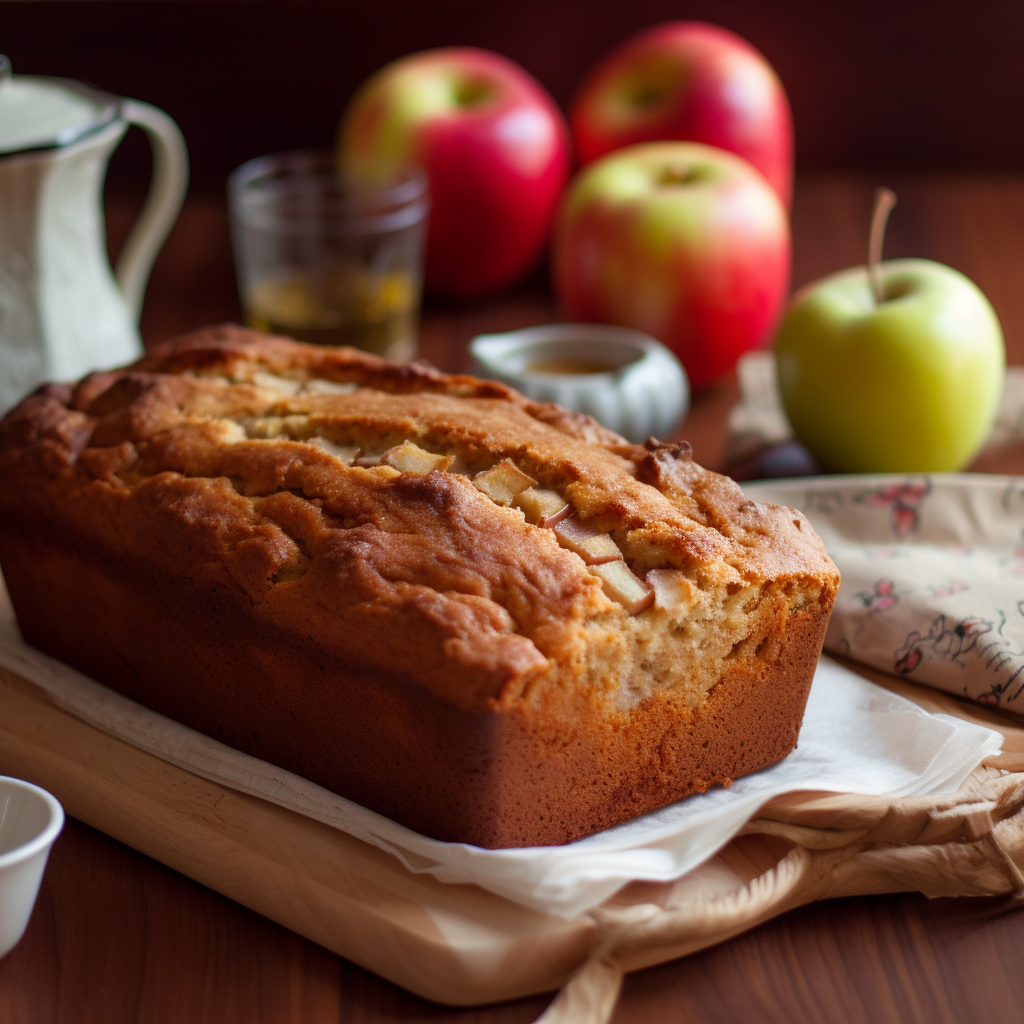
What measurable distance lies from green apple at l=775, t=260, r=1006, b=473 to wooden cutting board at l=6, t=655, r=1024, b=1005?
1.86ft

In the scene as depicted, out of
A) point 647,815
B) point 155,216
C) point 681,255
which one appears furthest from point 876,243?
point 155,216

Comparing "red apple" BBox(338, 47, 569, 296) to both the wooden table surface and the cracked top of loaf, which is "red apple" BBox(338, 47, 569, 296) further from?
the wooden table surface

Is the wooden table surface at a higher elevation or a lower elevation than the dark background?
lower

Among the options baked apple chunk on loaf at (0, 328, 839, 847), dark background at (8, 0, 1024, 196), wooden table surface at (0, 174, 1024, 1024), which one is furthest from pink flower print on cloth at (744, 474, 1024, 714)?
dark background at (8, 0, 1024, 196)

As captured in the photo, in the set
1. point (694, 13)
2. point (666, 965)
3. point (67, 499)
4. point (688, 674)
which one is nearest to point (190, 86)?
point (694, 13)

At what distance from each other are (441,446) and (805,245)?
141cm

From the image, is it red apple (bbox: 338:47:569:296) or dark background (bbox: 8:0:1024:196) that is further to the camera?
dark background (bbox: 8:0:1024:196)

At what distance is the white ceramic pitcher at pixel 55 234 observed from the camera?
1.55 metres

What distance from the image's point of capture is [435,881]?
3.22 ft

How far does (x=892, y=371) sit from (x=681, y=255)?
410 millimetres

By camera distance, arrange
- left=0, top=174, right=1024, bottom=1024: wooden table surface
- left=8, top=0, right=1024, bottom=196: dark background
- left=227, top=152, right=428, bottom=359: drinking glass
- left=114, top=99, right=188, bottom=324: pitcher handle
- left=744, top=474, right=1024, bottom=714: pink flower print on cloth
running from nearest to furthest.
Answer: left=0, top=174, right=1024, bottom=1024: wooden table surface, left=744, top=474, right=1024, bottom=714: pink flower print on cloth, left=114, top=99, right=188, bottom=324: pitcher handle, left=227, top=152, right=428, bottom=359: drinking glass, left=8, top=0, right=1024, bottom=196: dark background

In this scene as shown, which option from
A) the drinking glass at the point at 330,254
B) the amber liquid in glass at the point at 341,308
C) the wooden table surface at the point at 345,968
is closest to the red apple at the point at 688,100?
the drinking glass at the point at 330,254

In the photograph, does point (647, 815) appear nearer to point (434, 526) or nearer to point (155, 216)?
point (434, 526)

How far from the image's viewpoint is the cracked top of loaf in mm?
989
